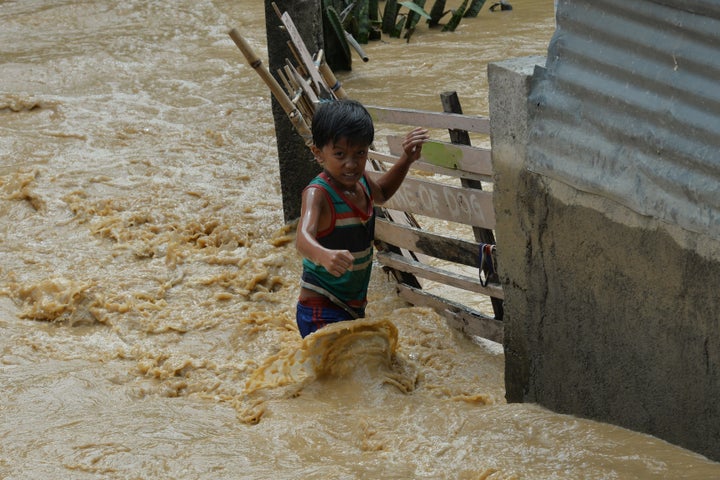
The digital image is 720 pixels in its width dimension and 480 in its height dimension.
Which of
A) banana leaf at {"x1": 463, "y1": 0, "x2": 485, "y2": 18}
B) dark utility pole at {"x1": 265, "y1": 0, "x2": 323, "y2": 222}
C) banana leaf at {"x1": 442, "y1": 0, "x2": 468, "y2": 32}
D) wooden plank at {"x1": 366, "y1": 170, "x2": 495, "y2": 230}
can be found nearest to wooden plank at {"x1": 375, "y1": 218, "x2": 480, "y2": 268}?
wooden plank at {"x1": 366, "y1": 170, "x2": 495, "y2": 230}

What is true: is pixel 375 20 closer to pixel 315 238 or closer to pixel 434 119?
pixel 434 119

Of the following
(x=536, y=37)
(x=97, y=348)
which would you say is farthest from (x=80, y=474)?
(x=536, y=37)

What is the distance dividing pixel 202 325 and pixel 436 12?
27.0 feet

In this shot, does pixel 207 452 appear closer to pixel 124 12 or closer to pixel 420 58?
pixel 420 58

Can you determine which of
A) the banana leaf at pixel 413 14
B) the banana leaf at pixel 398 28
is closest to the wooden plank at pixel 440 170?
the banana leaf at pixel 413 14

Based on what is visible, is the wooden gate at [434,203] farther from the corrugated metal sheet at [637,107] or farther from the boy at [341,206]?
the corrugated metal sheet at [637,107]

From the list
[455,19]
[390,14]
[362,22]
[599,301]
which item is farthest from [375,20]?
[599,301]

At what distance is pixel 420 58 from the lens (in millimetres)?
11188

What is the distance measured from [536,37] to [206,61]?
417cm

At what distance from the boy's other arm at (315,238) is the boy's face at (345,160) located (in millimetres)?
123

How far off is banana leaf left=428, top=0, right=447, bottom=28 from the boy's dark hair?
896cm

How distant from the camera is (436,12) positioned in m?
12.5

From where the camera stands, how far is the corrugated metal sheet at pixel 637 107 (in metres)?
2.59

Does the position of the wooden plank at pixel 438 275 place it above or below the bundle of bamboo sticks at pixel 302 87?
below
